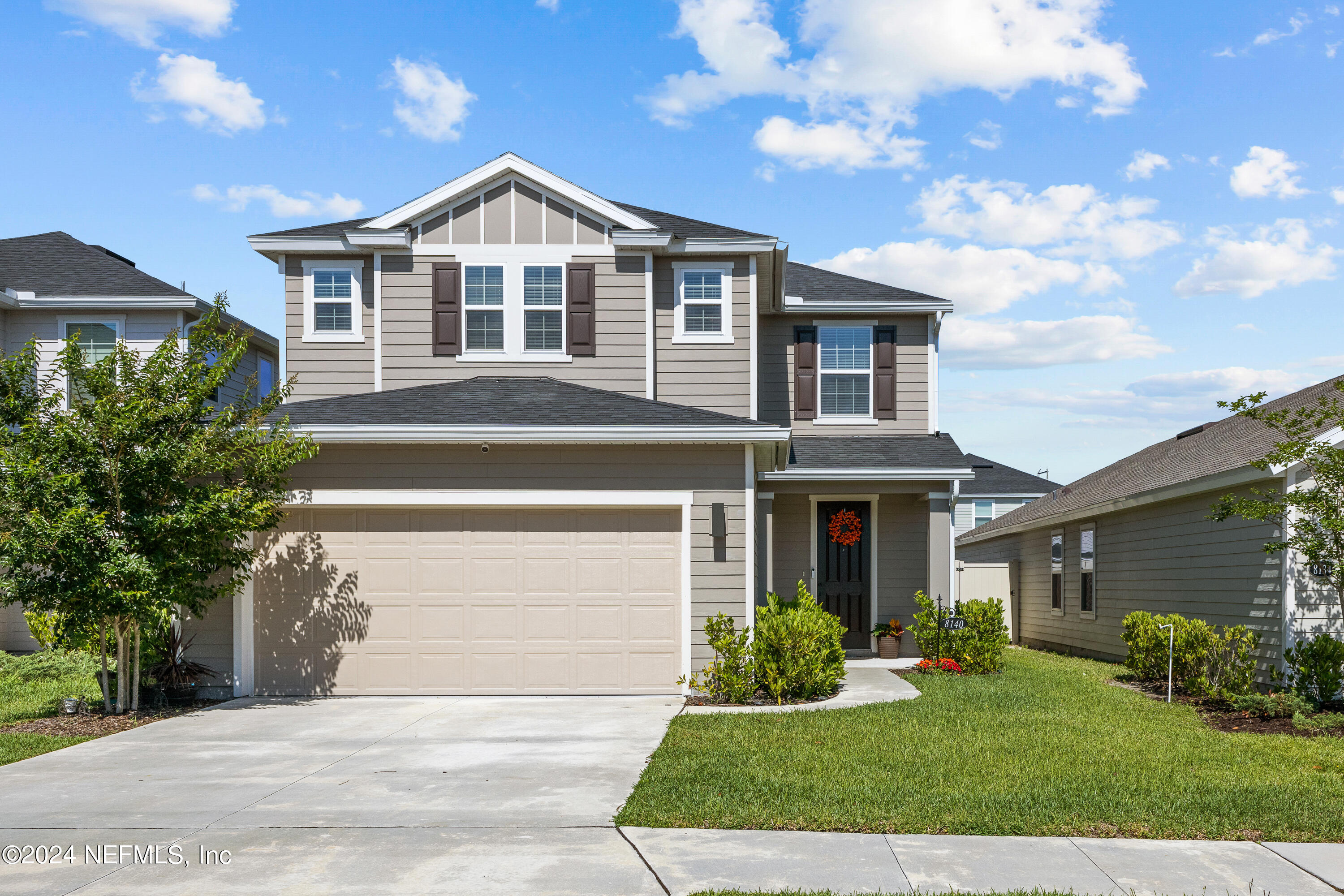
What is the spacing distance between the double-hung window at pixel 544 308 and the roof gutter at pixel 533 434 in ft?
12.0

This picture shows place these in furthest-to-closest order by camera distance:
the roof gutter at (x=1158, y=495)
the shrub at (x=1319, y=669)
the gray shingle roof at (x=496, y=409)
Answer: the roof gutter at (x=1158, y=495) < the gray shingle roof at (x=496, y=409) < the shrub at (x=1319, y=669)

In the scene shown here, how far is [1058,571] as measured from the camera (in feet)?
67.3

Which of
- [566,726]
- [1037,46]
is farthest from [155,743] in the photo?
[1037,46]

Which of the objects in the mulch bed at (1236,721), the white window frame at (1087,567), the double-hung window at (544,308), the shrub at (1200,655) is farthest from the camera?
the white window frame at (1087,567)

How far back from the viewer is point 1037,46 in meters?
14.7

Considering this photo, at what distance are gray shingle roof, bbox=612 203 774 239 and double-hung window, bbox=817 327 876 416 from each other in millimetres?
3031

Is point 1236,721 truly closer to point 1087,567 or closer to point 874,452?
point 874,452

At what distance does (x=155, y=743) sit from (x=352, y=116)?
8736 millimetres

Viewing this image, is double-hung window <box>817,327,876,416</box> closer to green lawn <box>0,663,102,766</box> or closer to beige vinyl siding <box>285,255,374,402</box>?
beige vinyl siding <box>285,255,374,402</box>

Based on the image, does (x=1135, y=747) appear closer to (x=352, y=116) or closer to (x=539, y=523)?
(x=539, y=523)

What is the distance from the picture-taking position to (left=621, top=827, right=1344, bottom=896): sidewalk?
5105mm

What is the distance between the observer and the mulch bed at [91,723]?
9.93 m

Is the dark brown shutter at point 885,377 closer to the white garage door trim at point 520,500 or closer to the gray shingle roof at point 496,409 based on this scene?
the gray shingle roof at point 496,409

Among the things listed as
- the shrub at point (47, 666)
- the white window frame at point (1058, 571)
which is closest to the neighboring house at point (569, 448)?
the shrub at point (47, 666)
